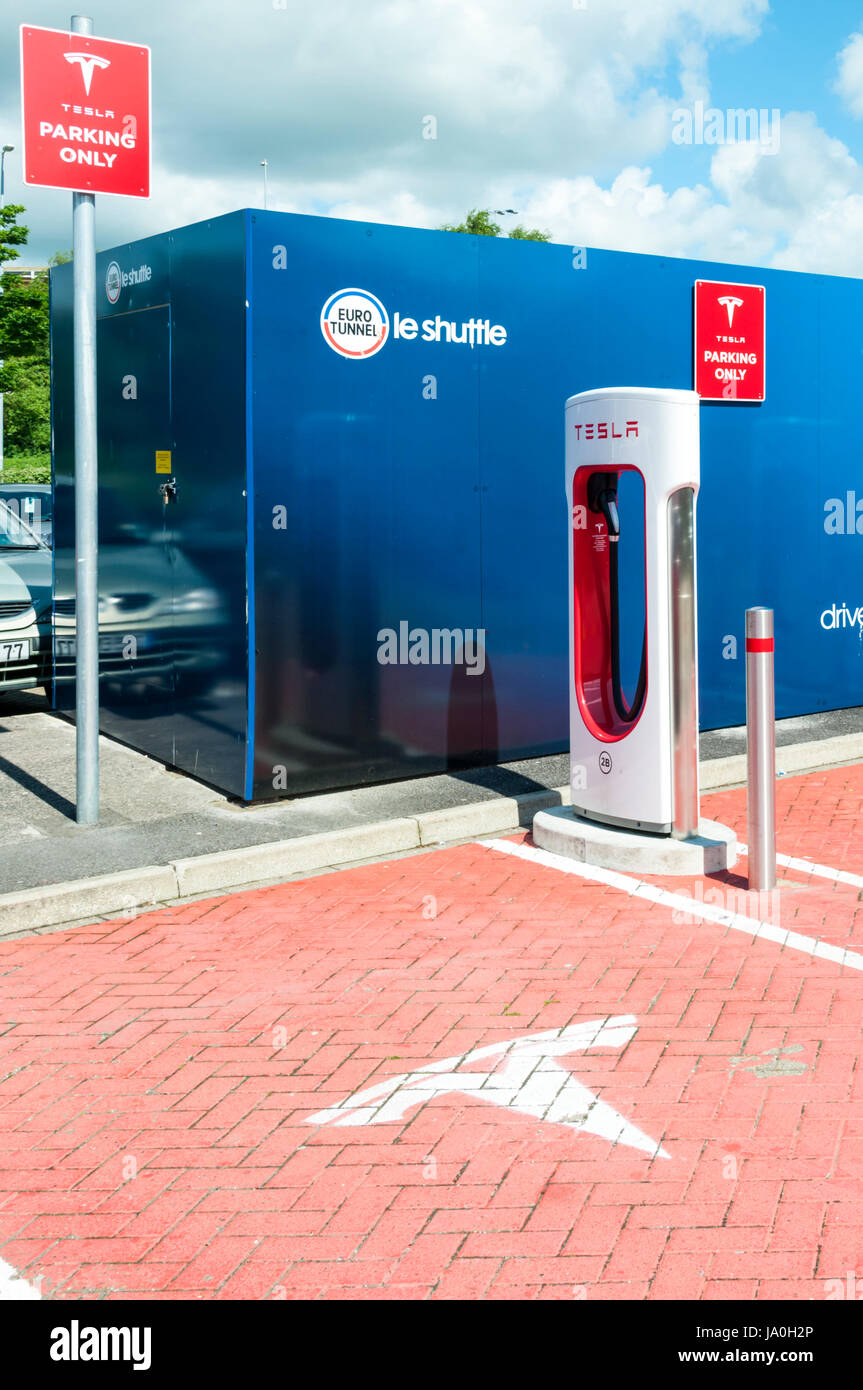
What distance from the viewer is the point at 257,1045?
4852 millimetres

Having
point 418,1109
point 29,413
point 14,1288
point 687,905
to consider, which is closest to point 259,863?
point 687,905

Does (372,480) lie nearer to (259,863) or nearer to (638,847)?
(259,863)

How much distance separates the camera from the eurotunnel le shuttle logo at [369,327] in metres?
7.84

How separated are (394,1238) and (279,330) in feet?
17.5

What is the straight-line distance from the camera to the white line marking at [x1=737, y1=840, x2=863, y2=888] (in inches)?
262

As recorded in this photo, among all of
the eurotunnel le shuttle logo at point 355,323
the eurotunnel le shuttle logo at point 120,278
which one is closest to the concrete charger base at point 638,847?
the eurotunnel le shuttle logo at point 355,323

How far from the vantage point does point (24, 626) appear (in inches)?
400

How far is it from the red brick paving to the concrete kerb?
170 mm

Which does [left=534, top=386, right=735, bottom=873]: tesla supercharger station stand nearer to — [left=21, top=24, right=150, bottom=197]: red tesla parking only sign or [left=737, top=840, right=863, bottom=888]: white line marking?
[left=737, top=840, right=863, bottom=888]: white line marking

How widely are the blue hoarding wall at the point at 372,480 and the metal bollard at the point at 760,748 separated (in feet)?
8.55

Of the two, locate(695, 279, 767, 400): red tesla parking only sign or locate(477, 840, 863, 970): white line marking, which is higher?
locate(695, 279, 767, 400): red tesla parking only sign

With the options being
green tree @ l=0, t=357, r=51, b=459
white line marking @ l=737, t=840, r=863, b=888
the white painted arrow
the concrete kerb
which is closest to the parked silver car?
the concrete kerb

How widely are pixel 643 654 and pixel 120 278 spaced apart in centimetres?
442

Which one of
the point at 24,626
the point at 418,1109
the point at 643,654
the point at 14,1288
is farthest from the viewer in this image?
the point at 24,626
